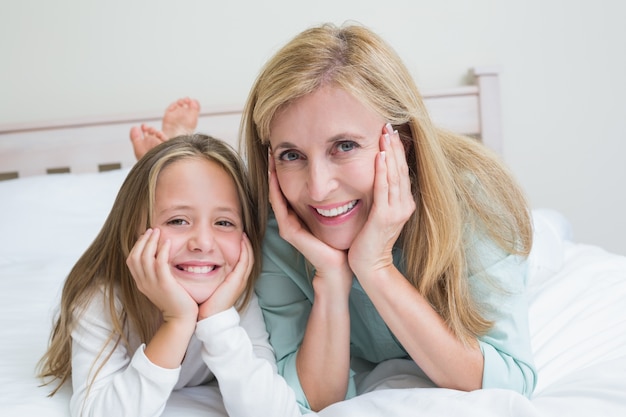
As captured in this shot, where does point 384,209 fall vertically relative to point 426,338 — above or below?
above

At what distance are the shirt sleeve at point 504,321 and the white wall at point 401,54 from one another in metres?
1.45

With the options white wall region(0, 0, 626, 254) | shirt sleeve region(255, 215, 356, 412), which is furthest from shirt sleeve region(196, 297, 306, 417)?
white wall region(0, 0, 626, 254)

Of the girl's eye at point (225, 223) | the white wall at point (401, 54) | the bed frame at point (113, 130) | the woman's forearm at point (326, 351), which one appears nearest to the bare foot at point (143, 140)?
the bed frame at point (113, 130)

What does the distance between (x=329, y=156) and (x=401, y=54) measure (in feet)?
5.09

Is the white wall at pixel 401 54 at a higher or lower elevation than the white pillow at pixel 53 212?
higher

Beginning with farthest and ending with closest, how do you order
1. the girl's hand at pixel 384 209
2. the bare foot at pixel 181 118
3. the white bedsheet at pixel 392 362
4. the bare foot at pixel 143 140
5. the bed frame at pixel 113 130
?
the bed frame at pixel 113 130, the bare foot at pixel 181 118, the bare foot at pixel 143 140, the girl's hand at pixel 384 209, the white bedsheet at pixel 392 362

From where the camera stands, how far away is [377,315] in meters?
1.20

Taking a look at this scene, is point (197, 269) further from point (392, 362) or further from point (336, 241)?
point (392, 362)

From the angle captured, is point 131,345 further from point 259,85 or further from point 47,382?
point 259,85

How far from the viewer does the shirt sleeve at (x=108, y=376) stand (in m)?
0.92

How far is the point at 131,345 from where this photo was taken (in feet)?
3.65

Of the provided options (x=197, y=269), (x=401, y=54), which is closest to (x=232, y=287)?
(x=197, y=269)

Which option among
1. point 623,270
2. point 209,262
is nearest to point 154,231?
point 209,262

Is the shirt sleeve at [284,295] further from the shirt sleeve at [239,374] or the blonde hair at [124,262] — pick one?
the shirt sleeve at [239,374]
